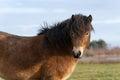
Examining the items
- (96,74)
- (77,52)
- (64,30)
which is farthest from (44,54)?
(96,74)

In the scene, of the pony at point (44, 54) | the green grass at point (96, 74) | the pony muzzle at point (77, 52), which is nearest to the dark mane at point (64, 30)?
the pony at point (44, 54)

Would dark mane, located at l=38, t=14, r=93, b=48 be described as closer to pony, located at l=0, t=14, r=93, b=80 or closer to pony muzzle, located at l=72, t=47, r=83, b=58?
pony, located at l=0, t=14, r=93, b=80

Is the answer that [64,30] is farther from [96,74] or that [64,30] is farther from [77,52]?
[96,74]

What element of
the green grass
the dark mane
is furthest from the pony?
the green grass

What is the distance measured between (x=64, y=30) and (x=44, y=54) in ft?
2.59

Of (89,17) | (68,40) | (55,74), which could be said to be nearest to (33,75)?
(55,74)

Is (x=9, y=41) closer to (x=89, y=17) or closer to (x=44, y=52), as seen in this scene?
(x=44, y=52)

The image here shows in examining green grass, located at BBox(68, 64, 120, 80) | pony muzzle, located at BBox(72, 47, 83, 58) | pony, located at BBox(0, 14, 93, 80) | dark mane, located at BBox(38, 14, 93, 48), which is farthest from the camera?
green grass, located at BBox(68, 64, 120, 80)

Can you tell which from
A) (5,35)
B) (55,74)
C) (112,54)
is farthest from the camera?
(112,54)

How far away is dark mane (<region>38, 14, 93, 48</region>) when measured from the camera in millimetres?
8602

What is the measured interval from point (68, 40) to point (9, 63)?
161cm

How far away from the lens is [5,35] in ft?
31.5

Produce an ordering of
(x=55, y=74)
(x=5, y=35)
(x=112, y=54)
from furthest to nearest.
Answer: (x=112, y=54) < (x=5, y=35) < (x=55, y=74)

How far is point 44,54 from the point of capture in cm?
910
